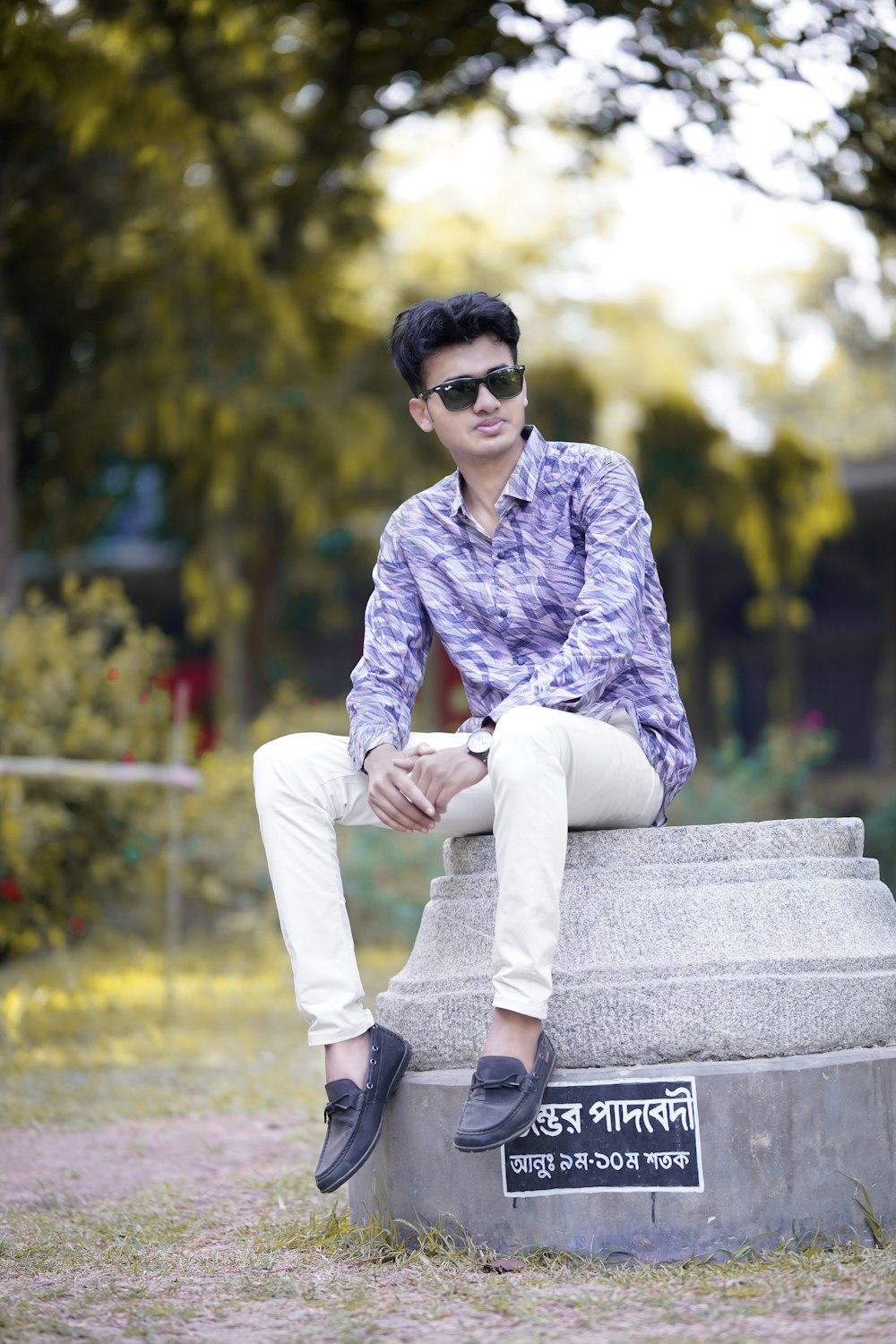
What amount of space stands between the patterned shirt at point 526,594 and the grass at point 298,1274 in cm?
105

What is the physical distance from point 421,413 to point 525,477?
1.15 feet

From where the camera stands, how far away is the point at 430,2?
29.8 ft

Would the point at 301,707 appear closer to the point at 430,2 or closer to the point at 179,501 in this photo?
the point at 179,501

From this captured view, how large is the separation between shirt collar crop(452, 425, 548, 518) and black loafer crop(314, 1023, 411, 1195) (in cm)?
121

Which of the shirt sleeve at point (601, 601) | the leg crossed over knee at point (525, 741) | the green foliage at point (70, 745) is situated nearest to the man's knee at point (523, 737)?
the leg crossed over knee at point (525, 741)

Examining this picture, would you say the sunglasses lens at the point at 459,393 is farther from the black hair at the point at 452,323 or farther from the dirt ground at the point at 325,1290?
the dirt ground at the point at 325,1290

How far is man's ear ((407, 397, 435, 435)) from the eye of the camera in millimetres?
3672

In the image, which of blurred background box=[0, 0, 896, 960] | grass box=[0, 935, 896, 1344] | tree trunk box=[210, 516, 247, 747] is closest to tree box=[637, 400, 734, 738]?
blurred background box=[0, 0, 896, 960]

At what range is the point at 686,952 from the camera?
10.4ft

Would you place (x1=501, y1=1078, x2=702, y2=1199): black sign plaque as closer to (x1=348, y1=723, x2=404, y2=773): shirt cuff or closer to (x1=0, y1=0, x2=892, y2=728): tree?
(x1=348, y1=723, x2=404, y2=773): shirt cuff

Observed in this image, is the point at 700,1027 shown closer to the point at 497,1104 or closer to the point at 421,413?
the point at 497,1104

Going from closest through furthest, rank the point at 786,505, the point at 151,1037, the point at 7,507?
the point at 151,1037, the point at 7,507, the point at 786,505

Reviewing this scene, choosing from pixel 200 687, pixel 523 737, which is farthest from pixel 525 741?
pixel 200 687

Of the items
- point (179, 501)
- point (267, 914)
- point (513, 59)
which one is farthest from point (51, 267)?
point (267, 914)
